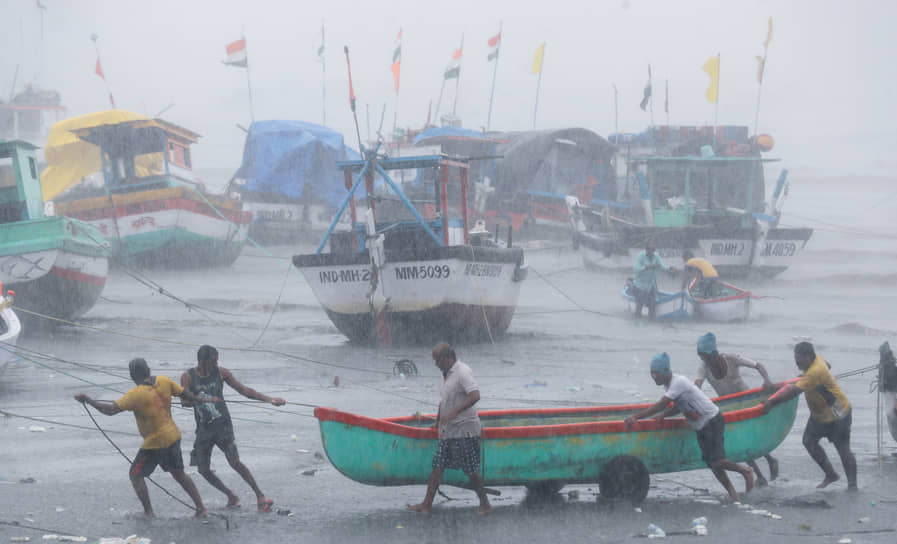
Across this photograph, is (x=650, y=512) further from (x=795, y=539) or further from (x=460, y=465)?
(x=460, y=465)

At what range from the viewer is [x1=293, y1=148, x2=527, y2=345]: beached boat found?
13.4m

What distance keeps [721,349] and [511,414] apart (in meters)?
9.36

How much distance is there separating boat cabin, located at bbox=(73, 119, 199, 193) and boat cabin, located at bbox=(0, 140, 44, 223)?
8.52 meters

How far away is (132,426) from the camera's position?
347 inches

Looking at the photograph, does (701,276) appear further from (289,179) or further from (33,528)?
(289,179)

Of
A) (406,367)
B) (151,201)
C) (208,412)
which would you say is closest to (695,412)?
(208,412)

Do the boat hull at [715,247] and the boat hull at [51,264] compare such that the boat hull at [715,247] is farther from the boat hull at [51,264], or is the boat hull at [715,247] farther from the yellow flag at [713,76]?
the boat hull at [51,264]

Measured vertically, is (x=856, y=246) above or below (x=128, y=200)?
below

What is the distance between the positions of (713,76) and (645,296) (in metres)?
12.4

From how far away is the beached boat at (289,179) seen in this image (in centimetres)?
3212

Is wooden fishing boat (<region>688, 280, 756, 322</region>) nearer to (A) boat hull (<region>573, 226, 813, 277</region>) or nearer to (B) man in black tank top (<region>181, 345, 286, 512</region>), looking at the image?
(A) boat hull (<region>573, 226, 813, 277</region>)

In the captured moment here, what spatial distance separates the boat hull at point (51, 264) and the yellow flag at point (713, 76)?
19.6m

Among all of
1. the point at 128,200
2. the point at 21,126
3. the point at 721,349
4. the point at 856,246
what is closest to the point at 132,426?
the point at 721,349

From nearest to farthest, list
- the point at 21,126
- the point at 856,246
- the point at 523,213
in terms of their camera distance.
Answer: the point at 523,213, the point at 856,246, the point at 21,126
